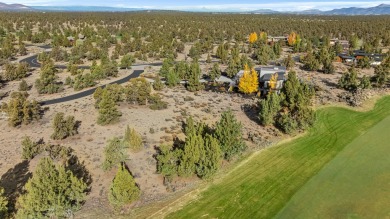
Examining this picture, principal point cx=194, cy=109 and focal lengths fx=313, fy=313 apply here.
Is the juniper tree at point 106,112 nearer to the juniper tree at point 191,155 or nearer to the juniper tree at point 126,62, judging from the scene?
the juniper tree at point 191,155

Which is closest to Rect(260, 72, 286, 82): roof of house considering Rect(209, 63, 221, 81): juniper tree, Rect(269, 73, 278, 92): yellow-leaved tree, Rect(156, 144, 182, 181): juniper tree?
Rect(269, 73, 278, 92): yellow-leaved tree

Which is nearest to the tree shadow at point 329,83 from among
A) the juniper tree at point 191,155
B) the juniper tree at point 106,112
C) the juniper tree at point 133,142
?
the juniper tree at point 191,155

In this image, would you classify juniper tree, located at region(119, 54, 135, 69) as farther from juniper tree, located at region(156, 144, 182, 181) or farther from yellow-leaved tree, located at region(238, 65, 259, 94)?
juniper tree, located at region(156, 144, 182, 181)

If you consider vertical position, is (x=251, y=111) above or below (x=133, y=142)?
below

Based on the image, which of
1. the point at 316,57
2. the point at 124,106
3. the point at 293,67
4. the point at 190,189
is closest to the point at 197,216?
the point at 190,189

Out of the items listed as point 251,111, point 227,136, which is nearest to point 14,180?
point 227,136

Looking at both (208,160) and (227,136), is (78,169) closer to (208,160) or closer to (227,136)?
(208,160)

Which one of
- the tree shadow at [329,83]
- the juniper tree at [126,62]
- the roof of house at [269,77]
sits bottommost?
the tree shadow at [329,83]
